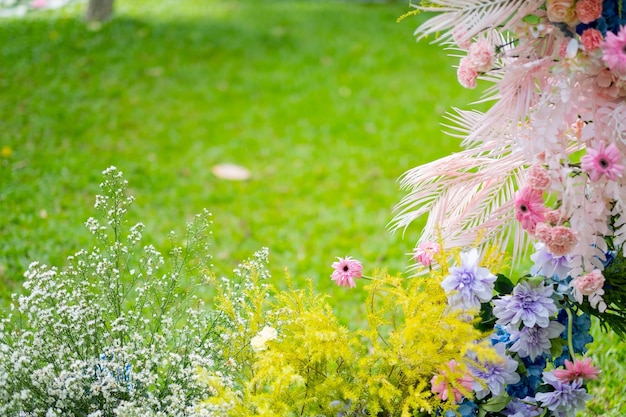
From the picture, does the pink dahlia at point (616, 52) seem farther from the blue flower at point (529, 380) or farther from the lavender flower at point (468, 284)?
the blue flower at point (529, 380)

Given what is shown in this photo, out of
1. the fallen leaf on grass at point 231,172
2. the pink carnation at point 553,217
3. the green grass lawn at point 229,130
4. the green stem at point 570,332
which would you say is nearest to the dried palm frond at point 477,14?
the pink carnation at point 553,217

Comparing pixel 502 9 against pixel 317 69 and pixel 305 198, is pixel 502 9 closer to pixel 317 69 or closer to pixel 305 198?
pixel 305 198

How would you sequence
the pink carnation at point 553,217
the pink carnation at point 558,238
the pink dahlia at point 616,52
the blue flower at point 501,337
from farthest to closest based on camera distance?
1. the blue flower at point 501,337
2. the pink carnation at point 553,217
3. the pink carnation at point 558,238
4. the pink dahlia at point 616,52

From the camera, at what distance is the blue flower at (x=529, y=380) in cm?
210

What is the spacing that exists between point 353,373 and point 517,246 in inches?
28.5

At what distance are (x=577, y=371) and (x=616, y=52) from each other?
0.89m

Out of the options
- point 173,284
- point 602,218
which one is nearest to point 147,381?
point 173,284

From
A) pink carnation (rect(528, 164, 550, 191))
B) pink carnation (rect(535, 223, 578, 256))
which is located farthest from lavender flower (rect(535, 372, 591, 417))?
pink carnation (rect(528, 164, 550, 191))

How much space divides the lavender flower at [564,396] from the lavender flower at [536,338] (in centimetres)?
8

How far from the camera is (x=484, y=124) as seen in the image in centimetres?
199

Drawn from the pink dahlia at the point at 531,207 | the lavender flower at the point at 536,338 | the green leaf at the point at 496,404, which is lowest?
the green leaf at the point at 496,404

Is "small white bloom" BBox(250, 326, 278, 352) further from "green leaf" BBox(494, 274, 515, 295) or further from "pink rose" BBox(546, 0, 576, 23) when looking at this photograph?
"pink rose" BBox(546, 0, 576, 23)

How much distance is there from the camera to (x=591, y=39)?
1746 mm

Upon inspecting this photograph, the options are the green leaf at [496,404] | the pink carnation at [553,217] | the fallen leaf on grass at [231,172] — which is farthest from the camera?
the fallen leaf on grass at [231,172]
